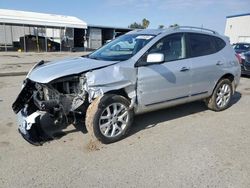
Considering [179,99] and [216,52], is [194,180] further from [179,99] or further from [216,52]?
[216,52]

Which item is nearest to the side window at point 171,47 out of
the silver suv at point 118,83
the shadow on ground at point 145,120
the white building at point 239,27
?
the silver suv at point 118,83

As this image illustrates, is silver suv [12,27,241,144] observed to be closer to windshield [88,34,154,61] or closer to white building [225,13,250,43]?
windshield [88,34,154,61]

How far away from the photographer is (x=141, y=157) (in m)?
3.87

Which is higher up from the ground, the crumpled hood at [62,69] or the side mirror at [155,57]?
the side mirror at [155,57]

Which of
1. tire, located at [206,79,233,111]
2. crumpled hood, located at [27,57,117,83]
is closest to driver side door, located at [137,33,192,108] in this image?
crumpled hood, located at [27,57,117,83]

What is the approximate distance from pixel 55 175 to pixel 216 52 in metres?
4.28

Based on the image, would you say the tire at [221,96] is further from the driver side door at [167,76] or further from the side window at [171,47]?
the side window at [171,47]

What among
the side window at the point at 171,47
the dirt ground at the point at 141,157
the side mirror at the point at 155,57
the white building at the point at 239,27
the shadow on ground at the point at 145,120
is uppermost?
the white building at the point at 239,27

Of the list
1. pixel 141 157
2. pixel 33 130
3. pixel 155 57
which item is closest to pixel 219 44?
pixel 155 57

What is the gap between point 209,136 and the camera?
4.70m

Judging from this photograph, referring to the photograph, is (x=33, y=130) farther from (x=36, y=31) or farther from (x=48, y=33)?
(x=48, y=33)

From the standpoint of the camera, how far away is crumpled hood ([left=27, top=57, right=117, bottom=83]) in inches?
160

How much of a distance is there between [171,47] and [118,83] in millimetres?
1427

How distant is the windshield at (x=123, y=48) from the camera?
4686 millimetres
